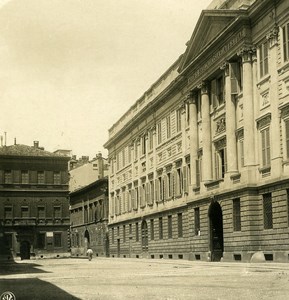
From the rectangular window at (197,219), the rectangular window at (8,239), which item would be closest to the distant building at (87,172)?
the rectangular window at (8,239)

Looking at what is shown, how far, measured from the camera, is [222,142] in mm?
34625

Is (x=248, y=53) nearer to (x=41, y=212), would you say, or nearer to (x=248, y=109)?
(x=248, y=109)

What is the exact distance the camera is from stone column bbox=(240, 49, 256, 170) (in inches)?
1195

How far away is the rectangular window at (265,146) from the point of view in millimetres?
29188

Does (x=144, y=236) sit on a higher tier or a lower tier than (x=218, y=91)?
lower

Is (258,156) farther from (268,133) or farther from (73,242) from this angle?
(73,242)

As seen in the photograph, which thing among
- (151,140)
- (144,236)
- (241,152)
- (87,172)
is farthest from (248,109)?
(87,172)

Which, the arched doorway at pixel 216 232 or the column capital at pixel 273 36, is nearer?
the column capital at pixel 273 36

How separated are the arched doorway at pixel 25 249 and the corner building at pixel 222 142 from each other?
21.9 m

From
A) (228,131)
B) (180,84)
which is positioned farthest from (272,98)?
(180,84)

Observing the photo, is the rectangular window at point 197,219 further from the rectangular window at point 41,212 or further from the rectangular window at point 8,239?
the rectangular window at point 41,212

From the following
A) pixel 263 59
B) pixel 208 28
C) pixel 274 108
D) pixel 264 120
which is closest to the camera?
pixel 274 108

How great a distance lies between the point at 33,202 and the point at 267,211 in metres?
47.7

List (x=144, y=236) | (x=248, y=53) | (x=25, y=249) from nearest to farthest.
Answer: (x=248, y=53)
(x=144, y=236)
(x=25, y=249)
